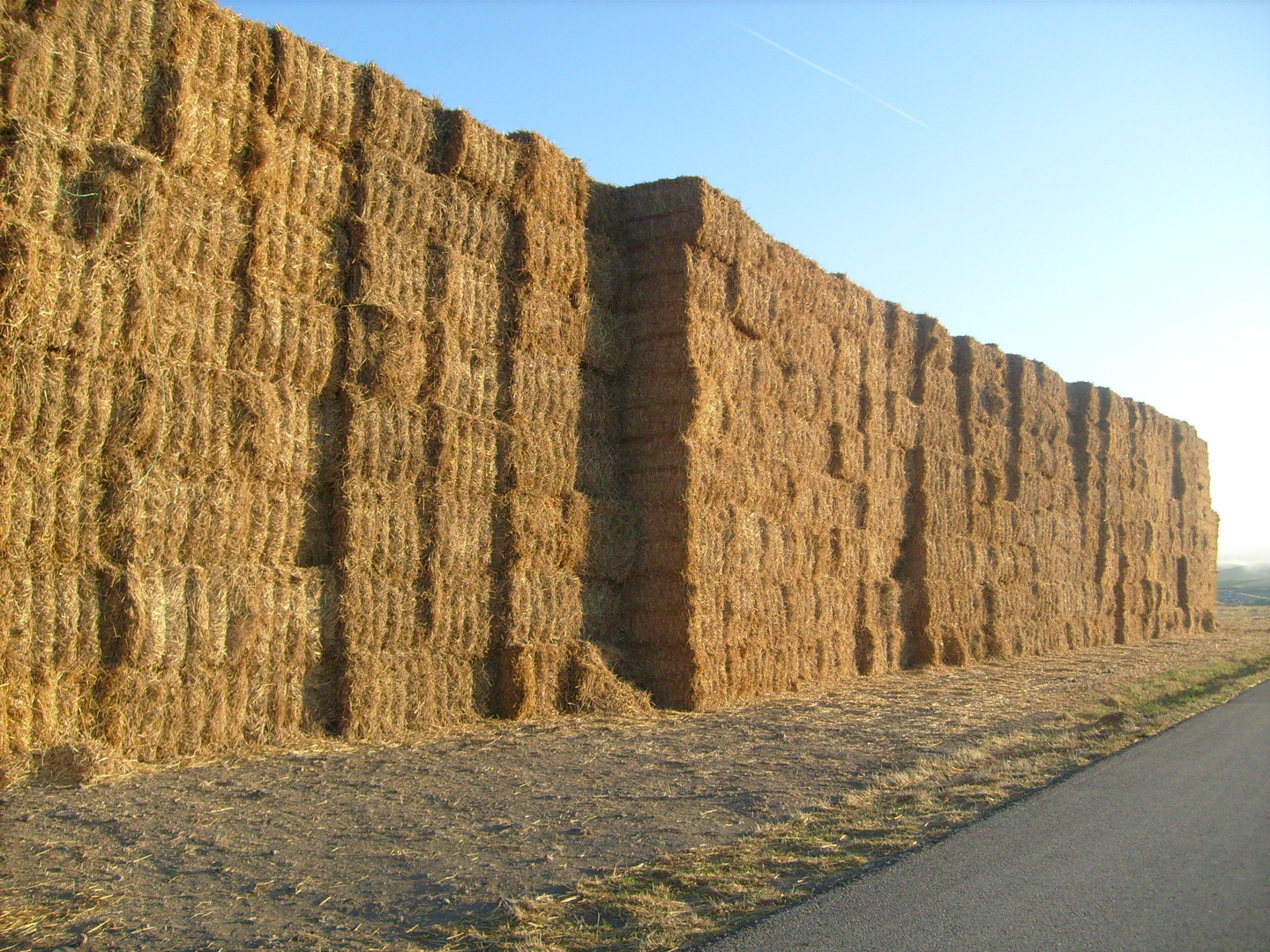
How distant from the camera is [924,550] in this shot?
17766mm

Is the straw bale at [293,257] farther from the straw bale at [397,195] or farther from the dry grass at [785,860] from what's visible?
the dry grass at [785,860]

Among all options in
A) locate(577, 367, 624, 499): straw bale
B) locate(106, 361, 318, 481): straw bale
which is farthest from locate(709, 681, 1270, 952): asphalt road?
locate(577, 367, 624, 499): straw bale

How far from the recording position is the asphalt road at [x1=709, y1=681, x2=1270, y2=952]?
456 centimetres

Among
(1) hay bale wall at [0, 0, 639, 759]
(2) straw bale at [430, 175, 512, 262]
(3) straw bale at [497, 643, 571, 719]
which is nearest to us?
(1) hay bale wall at [0, 0, 639, 759]

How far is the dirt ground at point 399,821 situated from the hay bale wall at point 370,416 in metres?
0.89

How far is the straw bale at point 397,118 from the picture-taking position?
→ 9797 mm

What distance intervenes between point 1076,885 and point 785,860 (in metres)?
1.50

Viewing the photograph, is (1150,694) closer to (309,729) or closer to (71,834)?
(309,729)

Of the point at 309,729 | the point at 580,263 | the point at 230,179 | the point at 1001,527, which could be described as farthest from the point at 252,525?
the point at 1001,527

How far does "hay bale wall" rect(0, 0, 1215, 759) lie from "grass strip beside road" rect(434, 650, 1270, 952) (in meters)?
4.15

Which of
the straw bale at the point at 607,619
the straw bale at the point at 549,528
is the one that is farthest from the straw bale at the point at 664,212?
the straw bale at the point at 607,619

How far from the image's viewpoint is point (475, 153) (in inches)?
421

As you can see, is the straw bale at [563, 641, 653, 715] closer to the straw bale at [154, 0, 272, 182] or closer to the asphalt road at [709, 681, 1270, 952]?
the asphalt road at [709, 681, 1270, 952]

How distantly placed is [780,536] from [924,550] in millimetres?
4751
